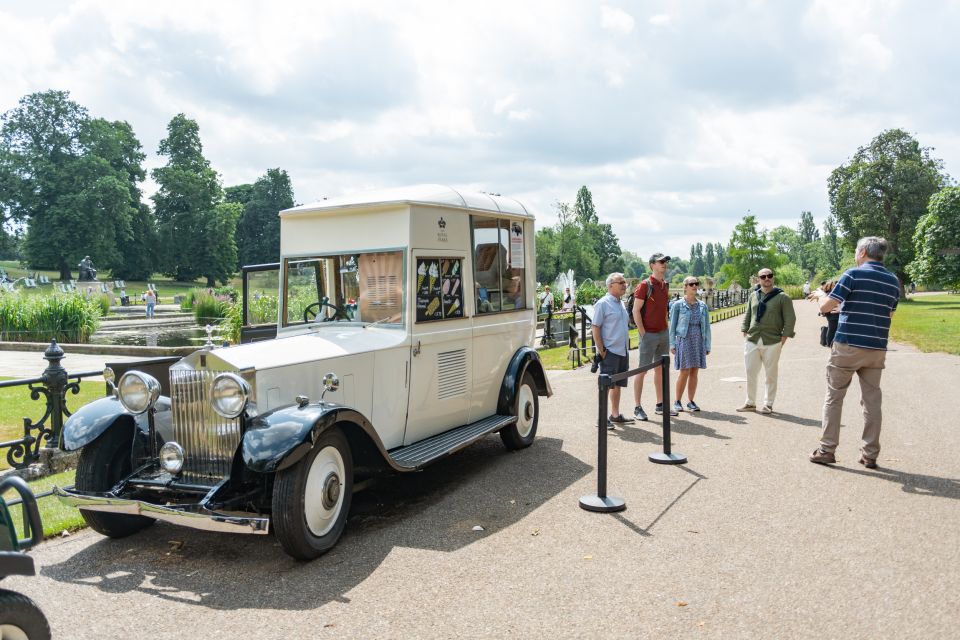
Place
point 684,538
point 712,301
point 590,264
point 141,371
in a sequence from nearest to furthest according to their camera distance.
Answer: point 684,538, point 141,371, point 712,301, point 590,264

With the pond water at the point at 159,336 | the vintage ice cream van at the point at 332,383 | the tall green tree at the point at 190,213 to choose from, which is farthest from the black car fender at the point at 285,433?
the tall green tree at the point at 190,213

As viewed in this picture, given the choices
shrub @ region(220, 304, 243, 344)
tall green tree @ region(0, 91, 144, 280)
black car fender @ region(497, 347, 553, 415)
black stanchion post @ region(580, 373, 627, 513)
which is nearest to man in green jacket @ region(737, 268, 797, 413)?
black car fender @ region(497, 347, 553, 415)

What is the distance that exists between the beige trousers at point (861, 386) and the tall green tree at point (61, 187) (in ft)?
230

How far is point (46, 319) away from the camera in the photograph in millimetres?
22344

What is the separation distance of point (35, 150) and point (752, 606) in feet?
258

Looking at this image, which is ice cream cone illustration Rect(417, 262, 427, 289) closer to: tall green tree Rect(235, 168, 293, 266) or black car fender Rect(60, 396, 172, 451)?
black car fender Rect(60, 396, 172, 451)

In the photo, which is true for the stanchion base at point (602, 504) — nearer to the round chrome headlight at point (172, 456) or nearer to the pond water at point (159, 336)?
the round chrome headlight at point (172, 456)

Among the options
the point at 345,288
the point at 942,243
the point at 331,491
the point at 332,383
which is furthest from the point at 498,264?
the point at 942,243

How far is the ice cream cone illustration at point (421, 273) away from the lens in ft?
21.1

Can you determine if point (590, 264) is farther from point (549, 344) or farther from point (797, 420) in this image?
point (797, 420)

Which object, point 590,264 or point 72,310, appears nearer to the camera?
point 72,310

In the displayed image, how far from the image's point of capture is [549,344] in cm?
2098

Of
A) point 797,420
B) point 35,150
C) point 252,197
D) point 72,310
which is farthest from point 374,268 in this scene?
point 252,197

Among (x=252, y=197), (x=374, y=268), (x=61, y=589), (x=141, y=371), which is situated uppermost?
(x=252, y=197)
